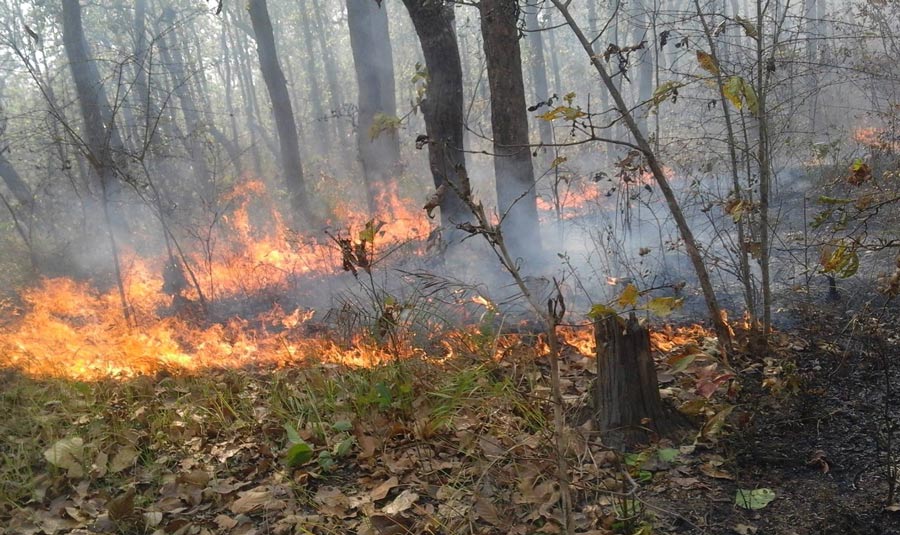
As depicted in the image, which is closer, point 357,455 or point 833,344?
point 357,455

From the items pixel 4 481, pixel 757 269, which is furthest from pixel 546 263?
pixel 4 481

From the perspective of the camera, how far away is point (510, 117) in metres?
5.50

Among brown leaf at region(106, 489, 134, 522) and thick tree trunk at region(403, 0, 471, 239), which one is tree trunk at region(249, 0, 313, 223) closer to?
thick tree trunk at region(403, 0, 471, 239)

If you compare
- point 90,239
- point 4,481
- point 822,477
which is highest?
point 90,239

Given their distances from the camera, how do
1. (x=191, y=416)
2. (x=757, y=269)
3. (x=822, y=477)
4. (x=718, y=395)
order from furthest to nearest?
(x=757, y=269) < (x=191, y=416) < (x=718, y=395) < (x=822, y=477)

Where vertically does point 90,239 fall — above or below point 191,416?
above

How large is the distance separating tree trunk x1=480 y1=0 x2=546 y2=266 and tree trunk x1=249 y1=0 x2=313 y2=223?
682 centimetres

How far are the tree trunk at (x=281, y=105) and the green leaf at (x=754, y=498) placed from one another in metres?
10.4

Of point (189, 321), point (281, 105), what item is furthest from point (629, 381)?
point (281, 105)

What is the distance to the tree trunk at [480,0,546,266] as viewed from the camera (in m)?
5.27

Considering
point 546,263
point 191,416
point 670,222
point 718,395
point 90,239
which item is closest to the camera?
point 718,395

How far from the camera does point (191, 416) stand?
3.71 m

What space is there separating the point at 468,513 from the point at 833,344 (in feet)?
7.66

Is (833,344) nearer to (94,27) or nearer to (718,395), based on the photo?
(718,395)
